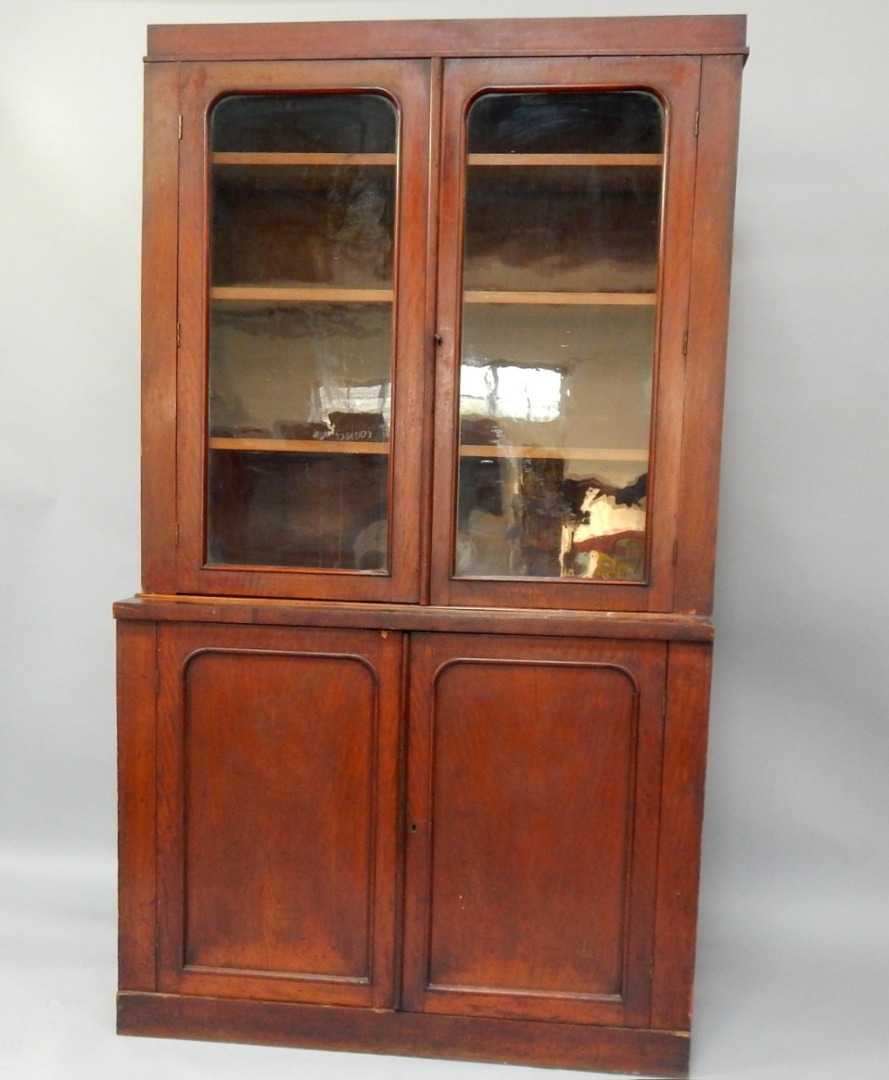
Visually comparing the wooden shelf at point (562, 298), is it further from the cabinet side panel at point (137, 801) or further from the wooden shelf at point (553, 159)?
the cabinet side panel at point (137, 801)

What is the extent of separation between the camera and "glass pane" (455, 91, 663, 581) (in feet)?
6.26

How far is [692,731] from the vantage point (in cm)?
191

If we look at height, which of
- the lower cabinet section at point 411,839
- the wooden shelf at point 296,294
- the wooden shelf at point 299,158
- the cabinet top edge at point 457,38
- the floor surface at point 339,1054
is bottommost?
the floor surface at point 339,1054

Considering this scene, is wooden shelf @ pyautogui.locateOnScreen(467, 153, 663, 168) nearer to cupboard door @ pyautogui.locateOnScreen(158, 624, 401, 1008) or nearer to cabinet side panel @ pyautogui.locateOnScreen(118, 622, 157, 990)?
cupboard door @ pyautogui.locateOnScreen(158, 624, 401, 1008)

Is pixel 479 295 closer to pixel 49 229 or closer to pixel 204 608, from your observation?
pixel 204 608

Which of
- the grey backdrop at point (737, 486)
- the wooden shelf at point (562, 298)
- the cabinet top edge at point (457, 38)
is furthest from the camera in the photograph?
the grey backdrop at point (737, 486)

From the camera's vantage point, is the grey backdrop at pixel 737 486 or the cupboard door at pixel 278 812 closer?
the cupboard door at pixel 278 812

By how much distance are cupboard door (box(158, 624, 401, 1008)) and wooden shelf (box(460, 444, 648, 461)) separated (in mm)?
393

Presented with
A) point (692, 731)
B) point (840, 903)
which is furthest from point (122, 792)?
point (840, 903)

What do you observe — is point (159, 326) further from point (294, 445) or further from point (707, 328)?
point (707, 328)

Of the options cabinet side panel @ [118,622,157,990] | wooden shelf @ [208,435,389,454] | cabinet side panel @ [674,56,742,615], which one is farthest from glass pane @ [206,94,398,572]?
cabinet side panel @ [674,56,742,615]

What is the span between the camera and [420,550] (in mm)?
1940

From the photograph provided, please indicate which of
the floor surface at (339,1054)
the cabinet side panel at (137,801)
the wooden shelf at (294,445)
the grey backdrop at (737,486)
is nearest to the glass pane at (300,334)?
the wooden shelf at (294,445)

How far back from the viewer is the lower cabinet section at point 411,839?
193 cm
